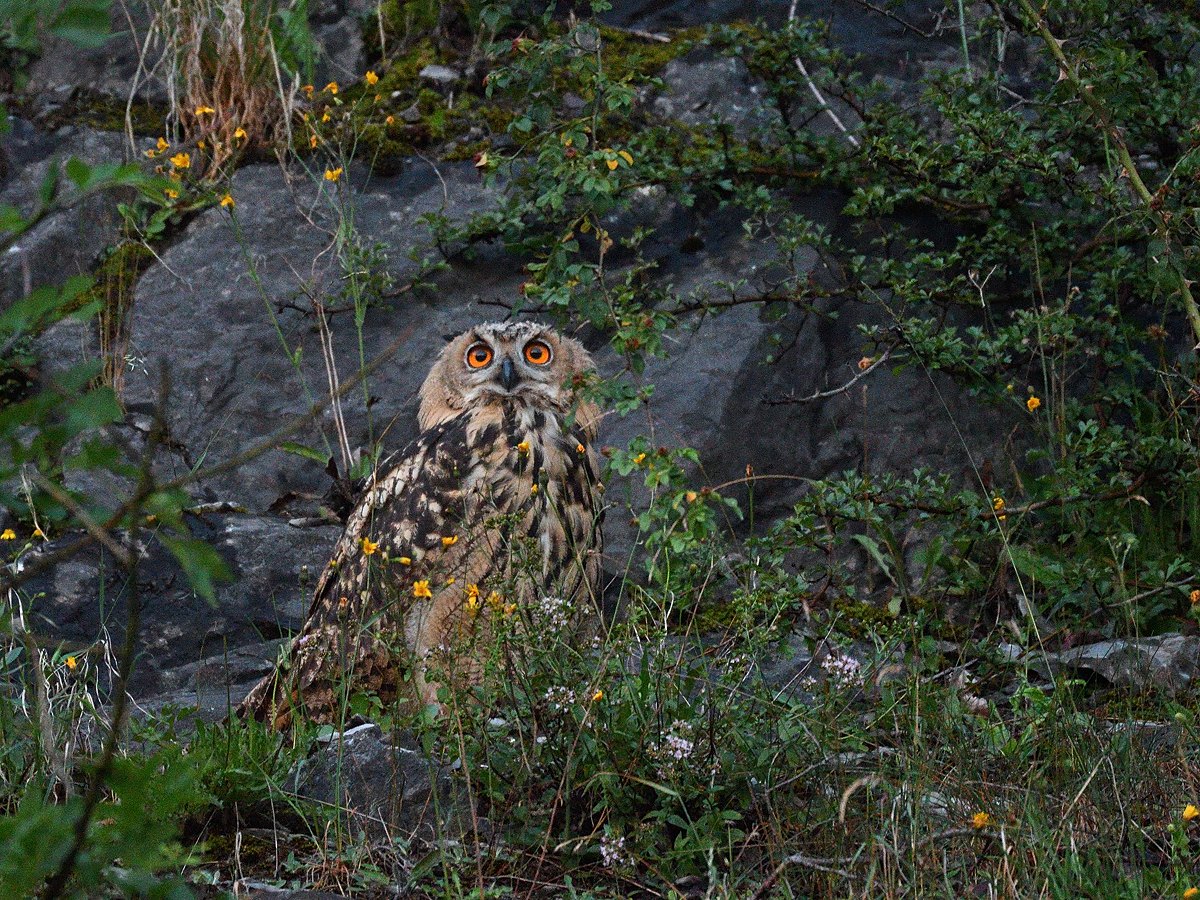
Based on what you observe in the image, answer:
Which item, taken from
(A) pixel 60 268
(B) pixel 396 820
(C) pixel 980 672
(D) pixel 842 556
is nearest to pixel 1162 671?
(C) pixel 980 672

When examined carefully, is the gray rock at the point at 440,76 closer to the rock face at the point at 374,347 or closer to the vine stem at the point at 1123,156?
the rock face at the point at 374,347

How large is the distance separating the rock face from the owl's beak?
62cm

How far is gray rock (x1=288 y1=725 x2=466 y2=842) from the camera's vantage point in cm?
278

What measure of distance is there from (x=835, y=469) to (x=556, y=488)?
1339 millimetres

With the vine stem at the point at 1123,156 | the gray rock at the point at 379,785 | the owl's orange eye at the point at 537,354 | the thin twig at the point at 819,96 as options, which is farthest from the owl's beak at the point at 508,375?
the vine stem at the point at 1123,156

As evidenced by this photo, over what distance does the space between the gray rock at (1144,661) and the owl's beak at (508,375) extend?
76.1 inches

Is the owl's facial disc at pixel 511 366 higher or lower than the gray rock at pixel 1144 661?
higher

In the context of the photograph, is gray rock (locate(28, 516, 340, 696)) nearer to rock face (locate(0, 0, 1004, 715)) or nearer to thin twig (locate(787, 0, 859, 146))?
rock face (locate(0, 0, 1004, 715))

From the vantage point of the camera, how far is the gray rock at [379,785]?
9.12ft

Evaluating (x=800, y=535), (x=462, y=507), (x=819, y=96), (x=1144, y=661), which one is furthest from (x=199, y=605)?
(x=1144, y=661)

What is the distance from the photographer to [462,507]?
165 inches

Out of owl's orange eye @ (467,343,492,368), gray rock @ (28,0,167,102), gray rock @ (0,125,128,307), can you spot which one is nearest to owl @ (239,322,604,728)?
owl's orange eye @ (467,343,492,368)

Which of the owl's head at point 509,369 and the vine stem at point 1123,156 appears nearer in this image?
the vine stem at point 1123,156

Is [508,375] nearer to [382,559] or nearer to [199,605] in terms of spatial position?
[382,559]
